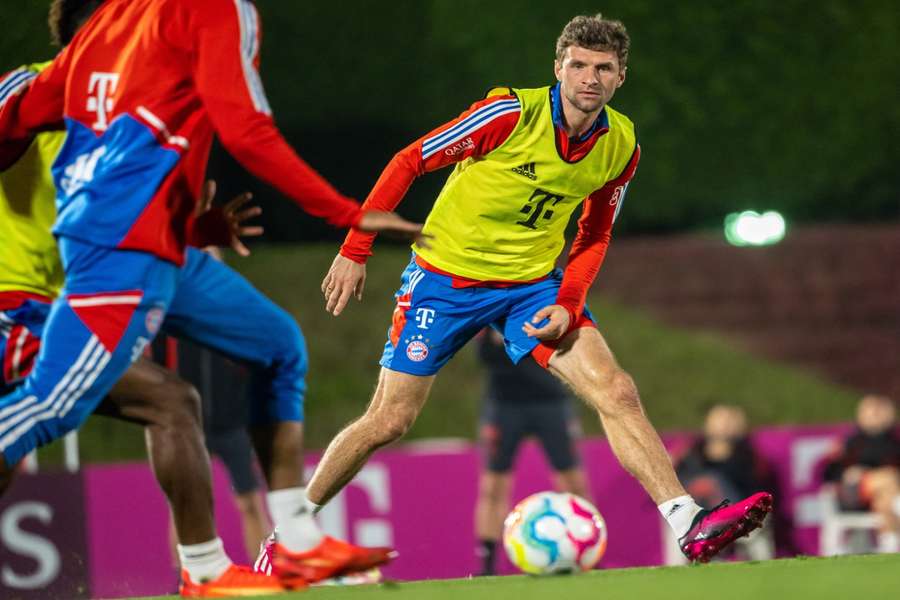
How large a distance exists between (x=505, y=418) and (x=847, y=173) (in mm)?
10863

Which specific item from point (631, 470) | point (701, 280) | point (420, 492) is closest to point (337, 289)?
point (631, 470)

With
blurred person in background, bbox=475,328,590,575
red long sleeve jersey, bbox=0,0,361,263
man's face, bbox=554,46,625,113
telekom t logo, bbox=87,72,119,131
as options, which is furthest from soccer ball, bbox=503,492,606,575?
blurred person in background, bbox=475,328,590,575

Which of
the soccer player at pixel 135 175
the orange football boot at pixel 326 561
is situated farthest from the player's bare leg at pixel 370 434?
the soccer player at pixel 135 175

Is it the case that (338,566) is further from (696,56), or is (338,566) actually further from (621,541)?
(696,56)

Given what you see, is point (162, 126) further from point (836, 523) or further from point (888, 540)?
point (836, 523)

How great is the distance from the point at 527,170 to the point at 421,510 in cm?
509

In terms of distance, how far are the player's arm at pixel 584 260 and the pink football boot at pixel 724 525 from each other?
3.09ft

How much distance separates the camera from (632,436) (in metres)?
5.88

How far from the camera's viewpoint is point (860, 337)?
61.9 feet

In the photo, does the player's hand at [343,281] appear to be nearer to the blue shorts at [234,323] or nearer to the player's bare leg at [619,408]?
the blue shorts at [234,323]

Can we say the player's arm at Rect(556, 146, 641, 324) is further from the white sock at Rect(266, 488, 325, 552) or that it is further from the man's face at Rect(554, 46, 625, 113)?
the white sock at Rect(266, 488, 325, 552)

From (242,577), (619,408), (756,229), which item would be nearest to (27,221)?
(242,577)

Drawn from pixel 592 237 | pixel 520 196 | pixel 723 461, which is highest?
pixel 520 196

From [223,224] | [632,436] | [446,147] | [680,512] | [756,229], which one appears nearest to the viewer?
[223,224]
